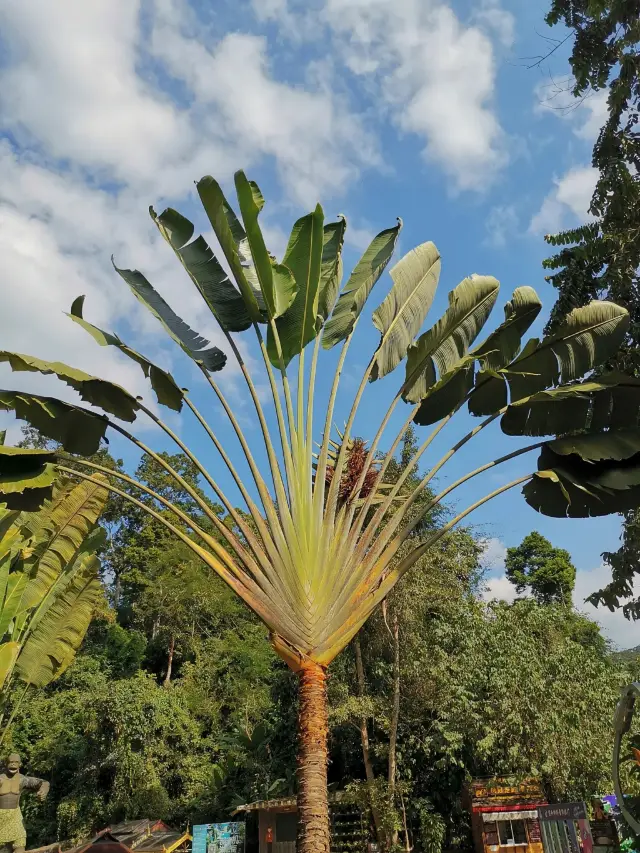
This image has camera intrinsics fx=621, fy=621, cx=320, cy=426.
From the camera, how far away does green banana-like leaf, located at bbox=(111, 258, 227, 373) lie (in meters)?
6.78

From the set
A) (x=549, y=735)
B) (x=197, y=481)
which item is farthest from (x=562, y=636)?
(x=197, y=481)

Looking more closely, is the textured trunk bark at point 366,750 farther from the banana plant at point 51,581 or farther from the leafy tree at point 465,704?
the banana plant at point 51,581

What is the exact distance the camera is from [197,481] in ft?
105

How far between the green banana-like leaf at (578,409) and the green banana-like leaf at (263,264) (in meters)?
2.53

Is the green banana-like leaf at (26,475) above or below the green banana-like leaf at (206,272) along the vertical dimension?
below

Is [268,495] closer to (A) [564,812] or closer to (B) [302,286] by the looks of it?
(B) [302,286]

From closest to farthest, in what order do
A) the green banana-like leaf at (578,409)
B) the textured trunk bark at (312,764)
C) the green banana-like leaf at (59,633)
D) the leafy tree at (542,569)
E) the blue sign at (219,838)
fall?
the textured trunk bark at (312,764)
the green banana-like leaf at (578,409)
the green banana-like leaf at (59,633)
the blue sign at (219,838)
the leafy tree at (542,569)

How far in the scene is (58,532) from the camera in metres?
9.73

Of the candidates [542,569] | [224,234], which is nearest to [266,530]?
[224,234]

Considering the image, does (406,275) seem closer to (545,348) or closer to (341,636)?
(545,348)

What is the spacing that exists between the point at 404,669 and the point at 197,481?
20.2 meters

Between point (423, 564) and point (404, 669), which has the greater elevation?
point (423, 564)

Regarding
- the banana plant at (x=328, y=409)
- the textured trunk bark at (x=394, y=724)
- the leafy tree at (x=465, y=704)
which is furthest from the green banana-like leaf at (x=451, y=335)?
the textured trunk bark at (x=394, y=724)

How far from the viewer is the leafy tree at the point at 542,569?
35.2 meters
